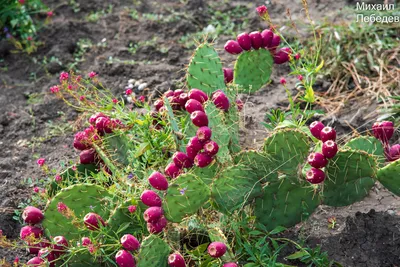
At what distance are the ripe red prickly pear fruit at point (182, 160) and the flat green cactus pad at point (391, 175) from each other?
0.86m

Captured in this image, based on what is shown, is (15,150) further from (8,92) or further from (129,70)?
(129,70)

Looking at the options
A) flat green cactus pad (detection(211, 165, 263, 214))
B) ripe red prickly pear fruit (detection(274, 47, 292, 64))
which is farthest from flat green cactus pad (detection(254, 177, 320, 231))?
ripe red prickly pear fruit (detection(274, 47, 292, 64))

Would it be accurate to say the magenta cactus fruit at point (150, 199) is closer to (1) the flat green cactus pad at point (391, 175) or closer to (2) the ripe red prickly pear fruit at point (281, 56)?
(1) the flat green cactus pad at point (391, 175)

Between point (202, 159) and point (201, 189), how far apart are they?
0.13 m

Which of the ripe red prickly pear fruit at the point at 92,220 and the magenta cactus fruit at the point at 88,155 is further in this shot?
the magenta cactus fruit at the point at 88,155

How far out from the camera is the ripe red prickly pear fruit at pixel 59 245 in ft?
9.33

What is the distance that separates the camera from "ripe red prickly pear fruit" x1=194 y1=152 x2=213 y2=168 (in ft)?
9.35

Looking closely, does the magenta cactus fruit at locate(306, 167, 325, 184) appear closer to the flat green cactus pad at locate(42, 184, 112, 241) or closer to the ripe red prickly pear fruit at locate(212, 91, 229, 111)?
the ripe red prickly pear fruit at locate(212, 91, 229, 111)

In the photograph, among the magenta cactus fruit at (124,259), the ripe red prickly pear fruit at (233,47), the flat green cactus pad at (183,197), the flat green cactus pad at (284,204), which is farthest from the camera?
the ripe red prickly pear fruit at (233,47)

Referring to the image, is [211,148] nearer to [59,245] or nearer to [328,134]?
[328,134]

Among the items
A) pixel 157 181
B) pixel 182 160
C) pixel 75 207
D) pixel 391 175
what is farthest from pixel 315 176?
pixel 75 207

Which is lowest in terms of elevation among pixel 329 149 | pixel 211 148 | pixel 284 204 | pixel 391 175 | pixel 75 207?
pixel 284 204

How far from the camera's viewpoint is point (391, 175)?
2992 mm

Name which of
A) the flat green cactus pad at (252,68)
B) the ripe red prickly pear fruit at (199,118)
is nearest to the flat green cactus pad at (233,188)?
the ripe red prickly pear fruit at (199,118)
